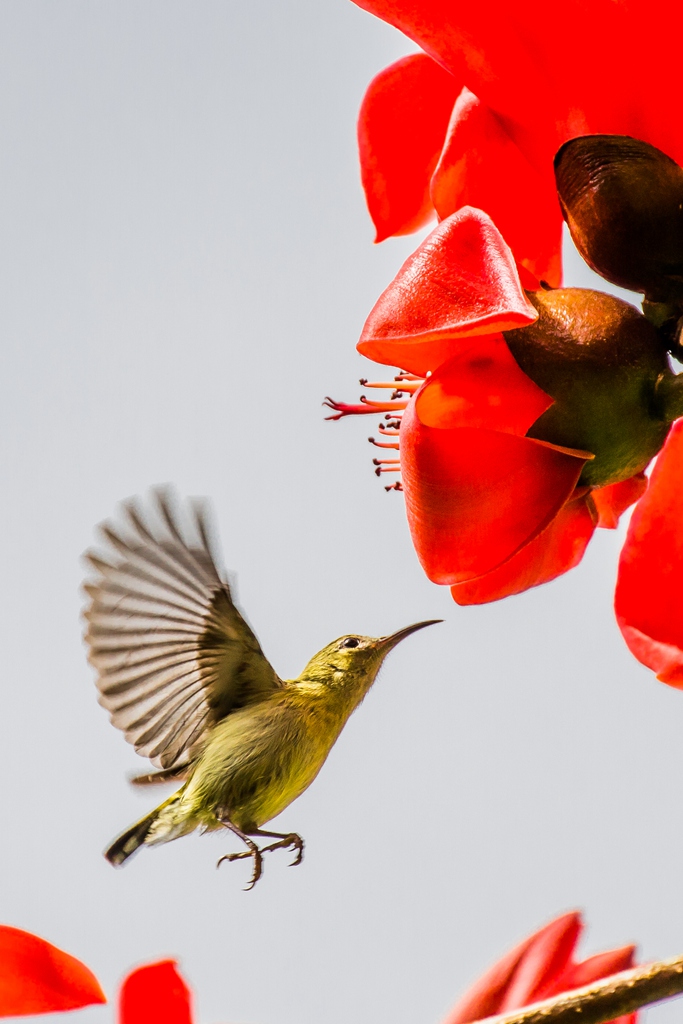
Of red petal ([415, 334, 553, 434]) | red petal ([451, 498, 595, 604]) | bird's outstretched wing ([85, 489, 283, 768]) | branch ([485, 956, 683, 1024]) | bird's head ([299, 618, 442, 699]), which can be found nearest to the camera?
branch ([485, 956, 683, 1024])

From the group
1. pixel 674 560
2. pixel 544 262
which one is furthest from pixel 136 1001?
pixel 544 262

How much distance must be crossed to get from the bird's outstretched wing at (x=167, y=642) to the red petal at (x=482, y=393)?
709 mm

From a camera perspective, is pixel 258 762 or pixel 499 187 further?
pixel 258 762

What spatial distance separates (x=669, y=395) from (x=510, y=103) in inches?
8.7

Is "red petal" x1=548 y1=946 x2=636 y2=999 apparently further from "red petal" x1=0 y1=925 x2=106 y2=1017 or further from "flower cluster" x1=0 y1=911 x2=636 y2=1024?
"red petal" x1=0 y1=925 x2=106 y2=1017

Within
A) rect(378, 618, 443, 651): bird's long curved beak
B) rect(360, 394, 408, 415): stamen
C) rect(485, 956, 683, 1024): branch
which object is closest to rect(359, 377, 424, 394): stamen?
rect(360, 394, 408, 415): stamen

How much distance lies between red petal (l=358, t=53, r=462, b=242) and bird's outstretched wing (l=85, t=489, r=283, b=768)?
1.78ft

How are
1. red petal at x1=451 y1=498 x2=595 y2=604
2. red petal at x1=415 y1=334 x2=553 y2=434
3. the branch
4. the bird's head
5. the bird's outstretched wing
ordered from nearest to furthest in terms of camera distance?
the branch < red petal at x1=415 y1=334 x2=553 y2=434 < red petal at x1=451 y1=498 x2=595 y2=604 < the bird's outstretched wing < the bird's head

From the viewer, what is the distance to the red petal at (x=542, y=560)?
71 cm

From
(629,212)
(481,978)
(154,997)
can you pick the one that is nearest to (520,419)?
(629,212)

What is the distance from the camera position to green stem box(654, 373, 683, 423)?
608 mm

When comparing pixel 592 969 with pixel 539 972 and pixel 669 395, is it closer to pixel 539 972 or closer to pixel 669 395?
pixel 539 972

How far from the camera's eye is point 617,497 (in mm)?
746

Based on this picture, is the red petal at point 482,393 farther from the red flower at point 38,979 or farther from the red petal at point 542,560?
the red flower at point 38,979
